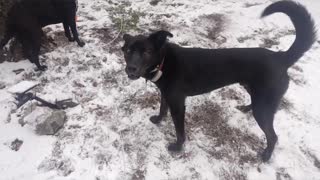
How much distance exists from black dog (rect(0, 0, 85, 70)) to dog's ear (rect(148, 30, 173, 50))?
238 cm

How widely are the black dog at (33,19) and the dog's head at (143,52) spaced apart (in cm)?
215

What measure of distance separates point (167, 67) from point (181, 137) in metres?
1.00

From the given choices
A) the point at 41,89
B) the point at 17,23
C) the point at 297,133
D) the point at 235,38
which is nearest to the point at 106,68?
the point at 41,89

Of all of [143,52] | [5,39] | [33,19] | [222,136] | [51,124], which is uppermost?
[143,52]

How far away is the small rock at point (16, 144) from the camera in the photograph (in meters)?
3.75

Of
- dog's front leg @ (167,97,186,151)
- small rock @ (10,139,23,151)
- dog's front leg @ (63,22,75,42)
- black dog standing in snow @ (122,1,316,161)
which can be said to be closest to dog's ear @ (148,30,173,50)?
black dog standing in snow @ (122,1,316,161)

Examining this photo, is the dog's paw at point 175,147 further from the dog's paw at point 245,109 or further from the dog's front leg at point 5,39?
the dog's front leg at point 5,39

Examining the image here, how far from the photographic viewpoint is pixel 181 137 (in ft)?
12.7

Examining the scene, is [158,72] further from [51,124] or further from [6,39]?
[6,39]

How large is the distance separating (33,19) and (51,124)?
70.8 inches

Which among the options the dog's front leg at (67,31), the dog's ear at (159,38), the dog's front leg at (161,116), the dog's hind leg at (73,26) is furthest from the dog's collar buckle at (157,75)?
the dog's front leg at (67,31)

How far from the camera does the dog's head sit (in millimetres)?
3199

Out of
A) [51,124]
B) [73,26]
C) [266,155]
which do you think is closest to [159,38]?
[51,124]

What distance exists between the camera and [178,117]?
12.1 feet
